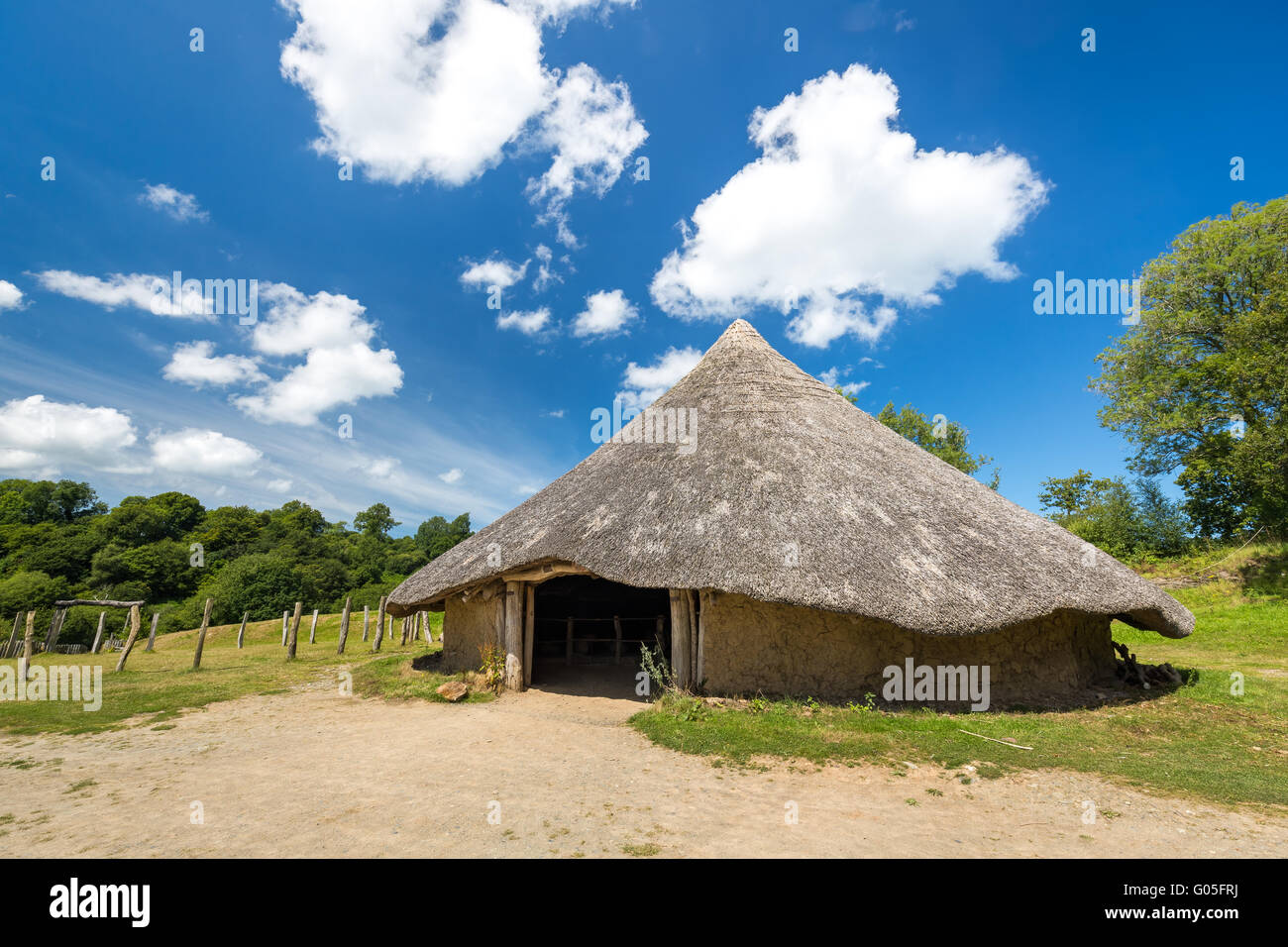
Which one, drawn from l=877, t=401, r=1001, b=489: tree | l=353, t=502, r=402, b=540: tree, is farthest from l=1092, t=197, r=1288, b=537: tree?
l=353, t=502, r=402, b=540: tree

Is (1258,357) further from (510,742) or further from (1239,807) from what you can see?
(510,742)

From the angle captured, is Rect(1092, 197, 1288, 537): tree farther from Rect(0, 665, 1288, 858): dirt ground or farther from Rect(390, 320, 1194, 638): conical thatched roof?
Rect(0, 665, 1288, 858): dirt ground

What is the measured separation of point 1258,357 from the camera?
21047mm

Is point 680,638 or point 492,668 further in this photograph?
point 492,668

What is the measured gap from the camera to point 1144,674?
1115 centimetres

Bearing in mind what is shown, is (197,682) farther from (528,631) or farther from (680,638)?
(680,638)

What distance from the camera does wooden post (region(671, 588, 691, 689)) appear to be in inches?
392

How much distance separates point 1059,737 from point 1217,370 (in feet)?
79.0

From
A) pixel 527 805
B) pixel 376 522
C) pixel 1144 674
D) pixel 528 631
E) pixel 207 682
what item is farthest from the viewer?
pixel 376 522

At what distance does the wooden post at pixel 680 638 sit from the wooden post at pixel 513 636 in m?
3.25

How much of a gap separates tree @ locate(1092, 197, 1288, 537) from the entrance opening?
2288cm

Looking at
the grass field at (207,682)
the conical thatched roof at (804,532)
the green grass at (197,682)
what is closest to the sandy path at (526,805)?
the green grass at (197,682)

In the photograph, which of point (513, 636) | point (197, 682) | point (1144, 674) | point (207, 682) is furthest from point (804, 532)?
point (197, 682)
